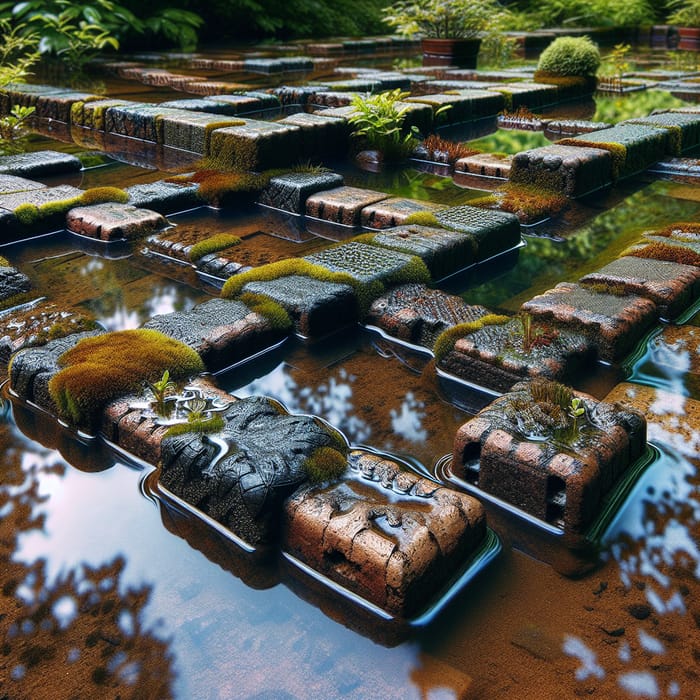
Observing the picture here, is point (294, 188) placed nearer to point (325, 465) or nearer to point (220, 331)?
point (220, 331)

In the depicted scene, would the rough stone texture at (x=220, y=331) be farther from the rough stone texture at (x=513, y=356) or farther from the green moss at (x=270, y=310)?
the rough stone texture at (x=513, y=356)

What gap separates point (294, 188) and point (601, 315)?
2.62 metres

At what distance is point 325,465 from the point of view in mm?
2332

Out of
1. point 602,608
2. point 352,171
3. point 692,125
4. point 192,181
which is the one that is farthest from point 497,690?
point 692,125

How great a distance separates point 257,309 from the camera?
11.4 feet

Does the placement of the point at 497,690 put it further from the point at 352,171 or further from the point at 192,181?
the point at 352,171

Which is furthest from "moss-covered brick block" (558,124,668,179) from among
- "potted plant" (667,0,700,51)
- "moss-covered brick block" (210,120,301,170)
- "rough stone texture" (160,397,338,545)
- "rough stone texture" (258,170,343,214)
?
"potted plant" (667,0,700,51)

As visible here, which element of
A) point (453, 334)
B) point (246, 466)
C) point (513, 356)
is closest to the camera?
point (246, 466)

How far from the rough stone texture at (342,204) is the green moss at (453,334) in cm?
189

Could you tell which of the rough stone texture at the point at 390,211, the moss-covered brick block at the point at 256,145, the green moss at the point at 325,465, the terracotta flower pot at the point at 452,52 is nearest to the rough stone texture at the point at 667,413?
the green moss at the point at 325,465

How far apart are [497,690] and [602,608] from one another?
0.42 metres

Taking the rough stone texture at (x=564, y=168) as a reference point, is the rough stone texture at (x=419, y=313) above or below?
below

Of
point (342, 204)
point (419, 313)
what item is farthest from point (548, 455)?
point (342, 204)

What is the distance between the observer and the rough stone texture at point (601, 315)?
321 centimetres
